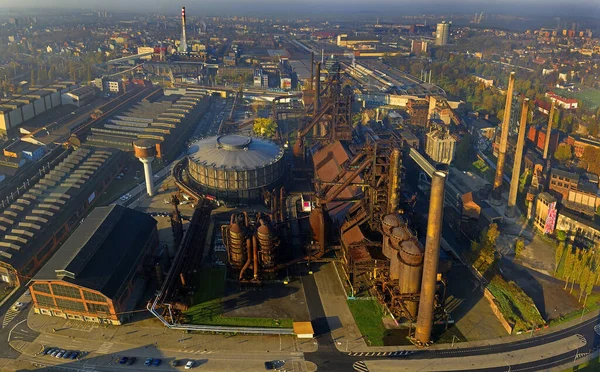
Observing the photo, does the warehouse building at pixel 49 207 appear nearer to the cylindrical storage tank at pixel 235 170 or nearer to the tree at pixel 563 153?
the cylindrical storage tank at pixel 235 170

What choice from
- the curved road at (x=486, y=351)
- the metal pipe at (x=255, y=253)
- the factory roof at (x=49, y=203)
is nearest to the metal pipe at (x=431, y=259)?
the curved road at (x=486, y=351)

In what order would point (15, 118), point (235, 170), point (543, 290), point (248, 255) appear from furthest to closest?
point (15, 118), point (235, 170), point (543, 290), point (248, 255)

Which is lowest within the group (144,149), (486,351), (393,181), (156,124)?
(486,351)

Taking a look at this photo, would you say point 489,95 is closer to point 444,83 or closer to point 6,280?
point 444,83

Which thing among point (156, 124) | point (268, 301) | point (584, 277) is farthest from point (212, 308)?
point (156, 124)

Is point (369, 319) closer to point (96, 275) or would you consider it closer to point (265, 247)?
point (265, 247)

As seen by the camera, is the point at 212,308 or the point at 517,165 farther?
the point at 517,165

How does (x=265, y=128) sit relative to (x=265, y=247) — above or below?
above

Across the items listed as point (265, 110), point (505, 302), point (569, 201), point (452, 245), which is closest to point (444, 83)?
point (265, 110)
